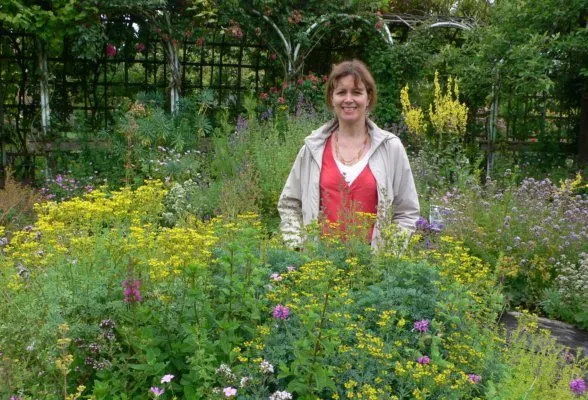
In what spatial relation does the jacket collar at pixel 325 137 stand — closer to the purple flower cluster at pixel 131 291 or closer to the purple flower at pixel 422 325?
the purple flower at pixel 422 325

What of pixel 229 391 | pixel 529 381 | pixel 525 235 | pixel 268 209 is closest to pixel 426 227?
pixel 525 235

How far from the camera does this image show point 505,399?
243 centimetres

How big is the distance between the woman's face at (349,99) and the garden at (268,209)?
71cm

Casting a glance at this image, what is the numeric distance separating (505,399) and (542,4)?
752 centimetres

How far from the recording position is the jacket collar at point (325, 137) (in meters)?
3.71

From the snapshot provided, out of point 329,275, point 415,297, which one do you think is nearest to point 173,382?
point 329,275

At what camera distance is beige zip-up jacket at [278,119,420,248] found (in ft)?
12.1

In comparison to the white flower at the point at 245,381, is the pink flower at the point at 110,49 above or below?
above

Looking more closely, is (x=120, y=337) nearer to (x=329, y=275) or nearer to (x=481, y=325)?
(x=329, y=275)

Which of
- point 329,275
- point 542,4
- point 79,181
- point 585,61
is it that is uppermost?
point 542,4

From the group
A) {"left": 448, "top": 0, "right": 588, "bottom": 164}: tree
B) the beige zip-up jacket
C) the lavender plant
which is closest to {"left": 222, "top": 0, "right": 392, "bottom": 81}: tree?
{"left": 448, "top": 0, "right": 588, "bottom": 164}: tree

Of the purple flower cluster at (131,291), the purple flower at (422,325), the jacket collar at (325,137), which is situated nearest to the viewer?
the purple flower cluster at (131,291)

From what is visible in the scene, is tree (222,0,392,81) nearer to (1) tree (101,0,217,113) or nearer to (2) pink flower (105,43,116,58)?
(1) tree (101,0,217,113)

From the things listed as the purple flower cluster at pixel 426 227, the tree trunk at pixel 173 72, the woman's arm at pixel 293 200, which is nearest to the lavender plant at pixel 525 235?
the purple flower cluster at pixel 426 227
